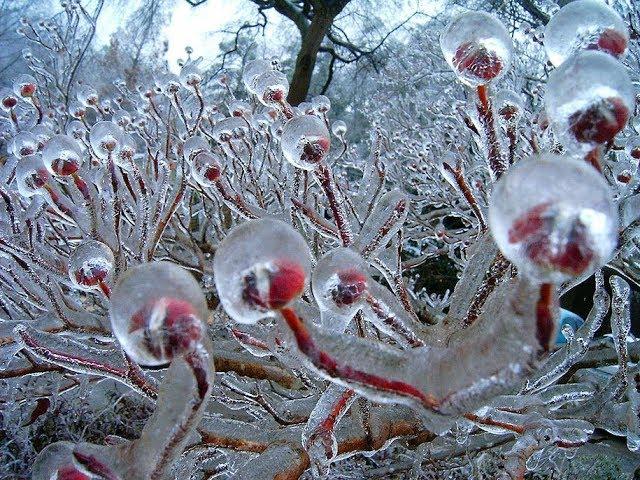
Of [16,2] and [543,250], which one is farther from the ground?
[16,2]

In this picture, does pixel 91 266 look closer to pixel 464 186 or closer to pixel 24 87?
pixel 464 186

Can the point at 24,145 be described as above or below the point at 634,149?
below

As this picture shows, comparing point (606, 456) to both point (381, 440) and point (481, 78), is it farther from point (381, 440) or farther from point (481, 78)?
point (481, 78)

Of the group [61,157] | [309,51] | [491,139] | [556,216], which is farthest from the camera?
[309,51]

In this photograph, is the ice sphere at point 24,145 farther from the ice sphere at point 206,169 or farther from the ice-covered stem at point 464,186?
the ice-covered stem at point 464,186

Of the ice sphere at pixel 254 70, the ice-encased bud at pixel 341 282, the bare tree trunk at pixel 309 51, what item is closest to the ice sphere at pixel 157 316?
the ice-encased bud at pixel 341 282

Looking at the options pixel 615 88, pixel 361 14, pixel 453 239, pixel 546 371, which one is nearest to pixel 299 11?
pixel 361 14

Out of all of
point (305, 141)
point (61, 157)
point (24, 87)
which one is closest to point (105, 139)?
point (61, 157)
